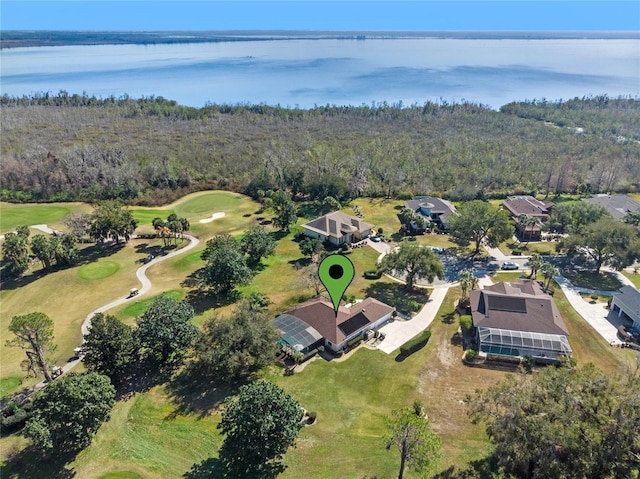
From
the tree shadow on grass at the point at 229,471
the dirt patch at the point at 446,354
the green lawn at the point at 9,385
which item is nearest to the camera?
the tree shadow on grass at the point at 229,471

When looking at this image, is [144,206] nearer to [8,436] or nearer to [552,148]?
[8,436]

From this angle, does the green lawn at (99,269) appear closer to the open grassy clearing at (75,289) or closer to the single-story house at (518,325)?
the open grassy clearing at (75,289)

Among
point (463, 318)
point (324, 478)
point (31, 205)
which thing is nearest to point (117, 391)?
point (324, 478)

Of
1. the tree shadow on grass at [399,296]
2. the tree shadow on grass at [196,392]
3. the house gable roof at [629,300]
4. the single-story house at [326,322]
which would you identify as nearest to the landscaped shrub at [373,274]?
the tree shadow on grass at [399,296]

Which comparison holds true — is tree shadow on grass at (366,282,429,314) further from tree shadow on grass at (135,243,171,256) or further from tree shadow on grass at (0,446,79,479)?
tree shadow on grass at (135,243,171,256)

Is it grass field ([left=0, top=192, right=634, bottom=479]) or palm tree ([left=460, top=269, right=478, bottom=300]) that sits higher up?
palm tree ([left=460, top=269, right=478, bottom=300])

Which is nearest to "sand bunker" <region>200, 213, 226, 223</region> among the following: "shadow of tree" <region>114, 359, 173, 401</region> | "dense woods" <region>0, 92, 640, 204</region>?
"dense woods" <region>0, 92, 640, 204</region>

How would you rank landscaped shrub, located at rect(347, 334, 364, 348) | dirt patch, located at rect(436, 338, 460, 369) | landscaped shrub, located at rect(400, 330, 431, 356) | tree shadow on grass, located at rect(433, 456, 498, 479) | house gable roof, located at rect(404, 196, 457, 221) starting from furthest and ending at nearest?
1. house gable roof, located at rect(404, 196, 457, 221)
2. landscaped shrub, located at rect(347, 334, 364, 348)
3. landscaped shrub, located at rect(400, 330, 431, 356)
4. dirt patch, located at rect(436, 338, 460, 369)
5. tree shadow on grass, located at rect(433, 456, 498, 479)
